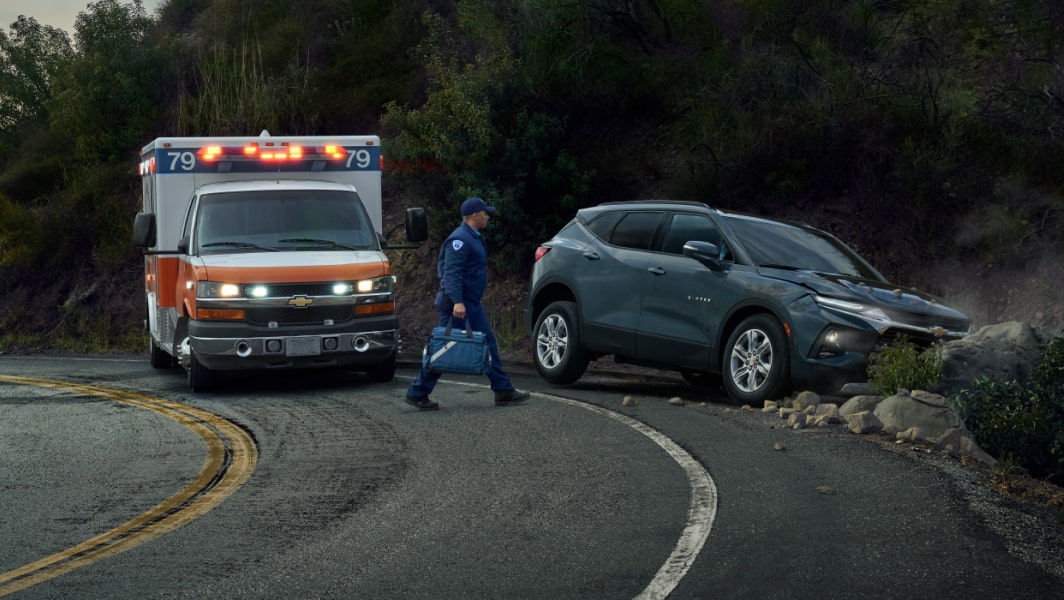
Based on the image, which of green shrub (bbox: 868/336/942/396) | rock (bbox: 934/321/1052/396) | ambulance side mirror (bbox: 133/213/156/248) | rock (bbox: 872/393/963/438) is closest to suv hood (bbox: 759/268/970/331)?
rock (bbox: 934/321/1052/396)

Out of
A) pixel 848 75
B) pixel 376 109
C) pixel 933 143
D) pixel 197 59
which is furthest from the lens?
pixel 197 59

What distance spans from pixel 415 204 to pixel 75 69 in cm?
1097

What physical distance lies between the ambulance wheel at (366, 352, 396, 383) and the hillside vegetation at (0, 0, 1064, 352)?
7044mm

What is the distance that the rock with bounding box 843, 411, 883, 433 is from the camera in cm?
993

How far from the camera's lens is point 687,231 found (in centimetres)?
1227

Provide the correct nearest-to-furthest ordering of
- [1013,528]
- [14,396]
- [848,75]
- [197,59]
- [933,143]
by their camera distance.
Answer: [1013,528] < [14,396] < [933,143] < [848,75] < [197,59]

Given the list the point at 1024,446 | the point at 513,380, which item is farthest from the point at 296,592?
the point at 513,380

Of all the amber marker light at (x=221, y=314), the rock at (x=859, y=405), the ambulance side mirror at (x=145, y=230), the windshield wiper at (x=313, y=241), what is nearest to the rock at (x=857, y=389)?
the rock at (x=859, y=405)

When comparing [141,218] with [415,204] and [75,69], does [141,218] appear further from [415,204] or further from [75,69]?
[75,69]

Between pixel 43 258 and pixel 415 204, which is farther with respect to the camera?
pixel 43 258

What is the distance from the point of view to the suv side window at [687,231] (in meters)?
12.1

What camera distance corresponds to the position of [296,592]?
218 inches

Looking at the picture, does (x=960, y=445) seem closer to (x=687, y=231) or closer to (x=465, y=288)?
(x=687, y=231)

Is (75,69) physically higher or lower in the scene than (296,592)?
higher
